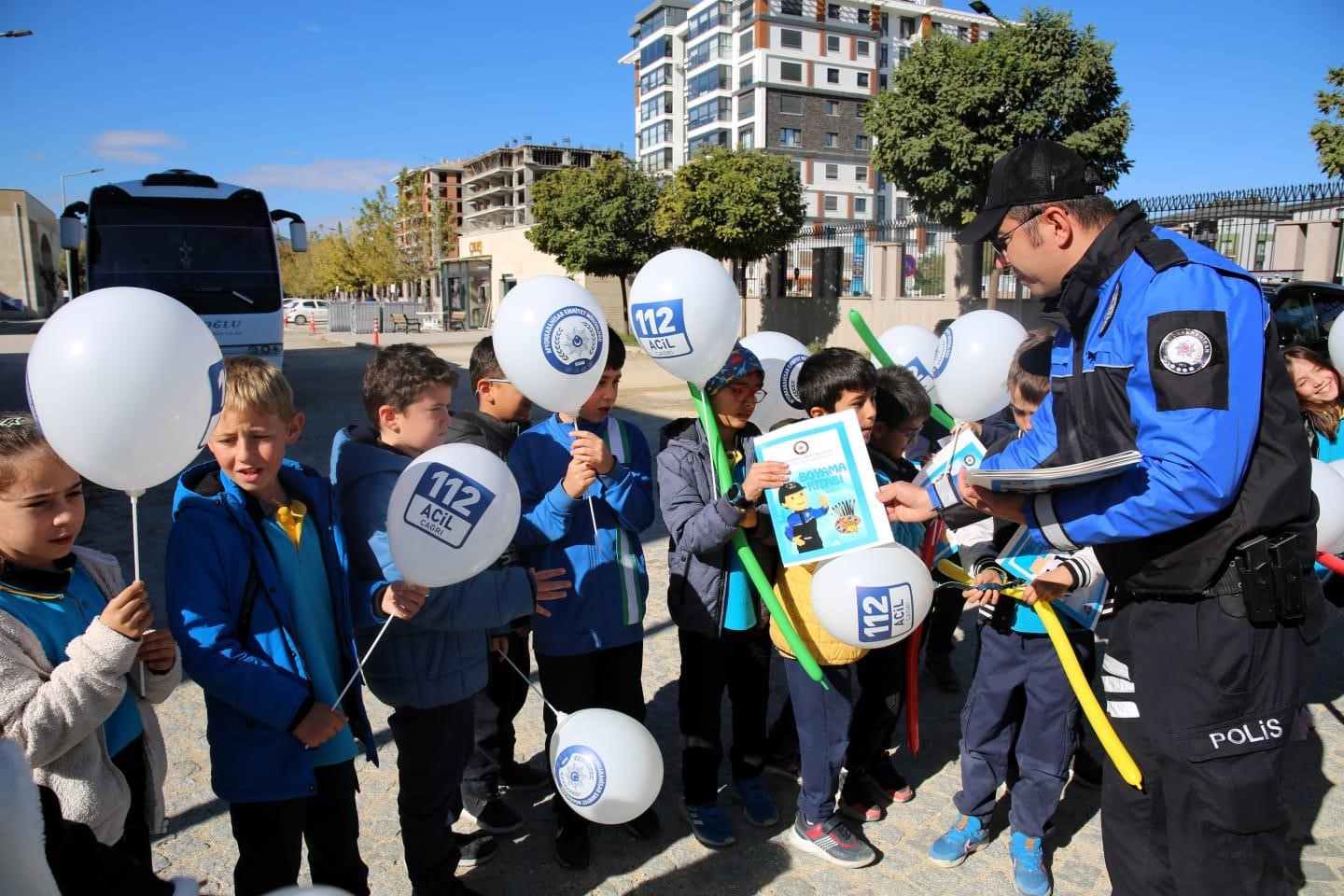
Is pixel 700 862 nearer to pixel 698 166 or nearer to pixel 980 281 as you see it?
pixel 980 281

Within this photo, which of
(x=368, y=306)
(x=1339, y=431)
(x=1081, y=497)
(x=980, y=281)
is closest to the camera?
(x=1081, y=497)

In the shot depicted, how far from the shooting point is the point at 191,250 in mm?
11602

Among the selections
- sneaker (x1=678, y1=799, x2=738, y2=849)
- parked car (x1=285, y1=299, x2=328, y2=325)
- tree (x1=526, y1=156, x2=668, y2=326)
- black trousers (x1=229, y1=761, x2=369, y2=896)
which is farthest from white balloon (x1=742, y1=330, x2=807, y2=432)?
parked car (x1=285, y1=299, x2=328, y2=325)

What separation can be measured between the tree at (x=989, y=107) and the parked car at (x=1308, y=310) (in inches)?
306

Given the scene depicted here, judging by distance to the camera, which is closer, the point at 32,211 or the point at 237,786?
the point at 237,786

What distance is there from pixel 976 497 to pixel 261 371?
2.05 m

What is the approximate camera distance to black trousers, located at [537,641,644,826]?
2941 millimetres

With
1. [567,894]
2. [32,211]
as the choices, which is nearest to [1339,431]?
[567,894]

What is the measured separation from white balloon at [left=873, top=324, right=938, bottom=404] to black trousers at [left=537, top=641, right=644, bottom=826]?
2128mm

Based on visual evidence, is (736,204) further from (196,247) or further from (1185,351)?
(1185,351)

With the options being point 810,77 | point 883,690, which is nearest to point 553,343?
point 883,690

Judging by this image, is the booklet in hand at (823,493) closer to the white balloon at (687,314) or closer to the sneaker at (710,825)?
the white balloon at (687,314)

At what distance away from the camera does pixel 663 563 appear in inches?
250

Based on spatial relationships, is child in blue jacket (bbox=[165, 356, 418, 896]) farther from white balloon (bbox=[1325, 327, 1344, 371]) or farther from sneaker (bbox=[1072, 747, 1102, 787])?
white balloon (bbox=[1325, 327, 1344, 371])
